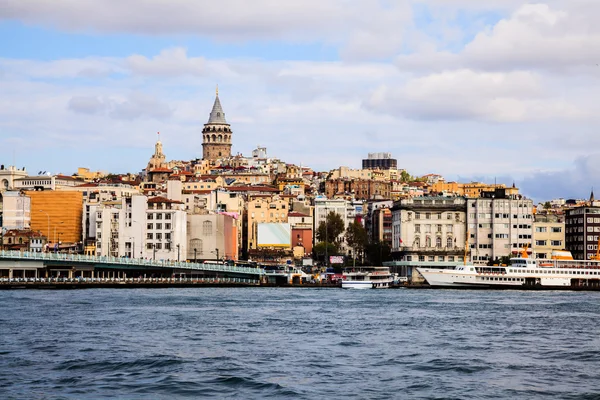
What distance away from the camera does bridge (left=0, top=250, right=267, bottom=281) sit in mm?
106812

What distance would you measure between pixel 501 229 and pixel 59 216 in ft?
175

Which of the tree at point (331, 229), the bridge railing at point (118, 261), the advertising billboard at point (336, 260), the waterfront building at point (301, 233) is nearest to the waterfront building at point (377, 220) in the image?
the tree at point (331, 229)

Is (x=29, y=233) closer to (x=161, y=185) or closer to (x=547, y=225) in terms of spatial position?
(x=161, y=185)

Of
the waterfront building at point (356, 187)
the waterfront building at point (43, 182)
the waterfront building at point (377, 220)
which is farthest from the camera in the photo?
the waterfront building at point (356, 187)

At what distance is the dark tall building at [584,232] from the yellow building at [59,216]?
60.0 meters

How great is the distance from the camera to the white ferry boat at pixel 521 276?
347 ft

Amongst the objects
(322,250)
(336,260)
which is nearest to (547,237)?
(336,260)

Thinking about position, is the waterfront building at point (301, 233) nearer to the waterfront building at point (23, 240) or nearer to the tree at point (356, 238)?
the tree at point (356, 238)

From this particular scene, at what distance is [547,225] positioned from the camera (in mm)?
133250

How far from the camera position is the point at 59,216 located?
5556 inches

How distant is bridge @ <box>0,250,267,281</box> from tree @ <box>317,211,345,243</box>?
27532mm

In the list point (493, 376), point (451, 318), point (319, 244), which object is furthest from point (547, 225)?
point (493, 376)

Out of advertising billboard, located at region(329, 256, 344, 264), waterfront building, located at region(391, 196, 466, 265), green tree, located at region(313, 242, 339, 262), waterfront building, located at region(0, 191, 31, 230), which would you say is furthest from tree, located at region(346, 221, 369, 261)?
waterfront building, located at region(0, 191, 31, 230)

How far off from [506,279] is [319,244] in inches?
1503
